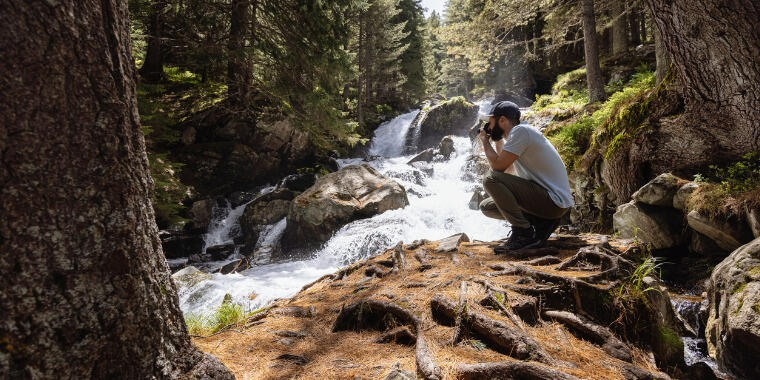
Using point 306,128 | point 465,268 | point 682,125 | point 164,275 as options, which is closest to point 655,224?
point 682,125

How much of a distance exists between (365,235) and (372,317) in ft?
22.9

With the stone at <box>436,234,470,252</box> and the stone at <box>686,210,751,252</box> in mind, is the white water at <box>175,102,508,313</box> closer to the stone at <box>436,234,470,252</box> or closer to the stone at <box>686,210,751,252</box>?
the stone at <box>436,234,470,252</box>

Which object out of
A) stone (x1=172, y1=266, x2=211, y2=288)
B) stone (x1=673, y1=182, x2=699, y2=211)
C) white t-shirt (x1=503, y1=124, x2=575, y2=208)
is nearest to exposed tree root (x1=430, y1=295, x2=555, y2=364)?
white t-shirt (x1=503, y1=124, x2=575, y2=208)

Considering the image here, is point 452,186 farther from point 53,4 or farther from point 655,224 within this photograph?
point 53,4

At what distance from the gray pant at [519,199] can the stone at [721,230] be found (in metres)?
1.70

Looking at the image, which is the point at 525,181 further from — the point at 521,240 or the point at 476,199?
the point at 476,199

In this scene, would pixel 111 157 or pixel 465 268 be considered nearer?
pixel 111 157

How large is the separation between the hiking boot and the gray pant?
8 centimetres

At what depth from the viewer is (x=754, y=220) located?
3619 millimetres

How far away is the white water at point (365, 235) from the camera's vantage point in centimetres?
670

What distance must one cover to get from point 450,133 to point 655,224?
18098mm

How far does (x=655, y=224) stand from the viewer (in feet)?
16.0

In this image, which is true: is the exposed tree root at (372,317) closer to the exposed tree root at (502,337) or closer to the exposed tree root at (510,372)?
the exposed tree root at (502,337)

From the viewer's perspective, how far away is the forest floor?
197cm
